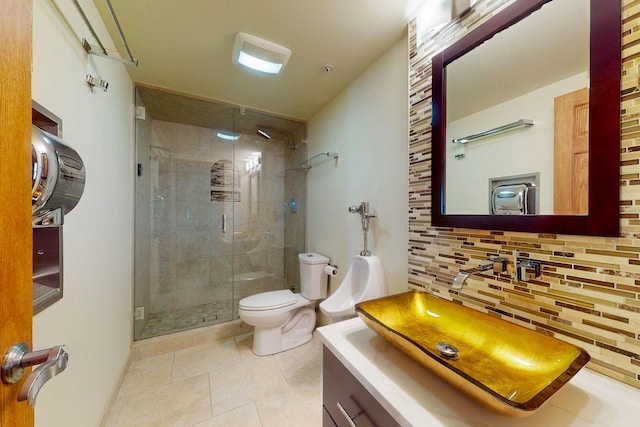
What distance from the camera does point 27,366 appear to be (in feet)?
1.27

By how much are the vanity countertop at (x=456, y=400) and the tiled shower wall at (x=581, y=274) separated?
0.29 ft

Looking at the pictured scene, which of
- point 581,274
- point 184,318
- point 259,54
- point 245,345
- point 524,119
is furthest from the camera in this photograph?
point 184,318

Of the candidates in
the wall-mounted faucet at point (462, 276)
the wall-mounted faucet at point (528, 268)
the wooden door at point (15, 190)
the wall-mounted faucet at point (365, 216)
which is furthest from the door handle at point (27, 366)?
the wall-mounted faucet at point (365, 216)

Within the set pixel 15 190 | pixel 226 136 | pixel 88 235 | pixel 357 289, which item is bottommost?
pixel 357 289

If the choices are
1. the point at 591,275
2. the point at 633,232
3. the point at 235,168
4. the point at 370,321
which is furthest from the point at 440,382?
the point at 235,168

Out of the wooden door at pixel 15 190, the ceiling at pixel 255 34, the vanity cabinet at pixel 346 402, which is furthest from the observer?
the ceiling at pixel 255 34

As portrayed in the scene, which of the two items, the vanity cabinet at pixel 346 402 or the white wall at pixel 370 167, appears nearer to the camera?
the vanity cabinet at pixel 346 402

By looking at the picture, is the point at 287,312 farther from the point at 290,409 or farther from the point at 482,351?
the point at 482,351

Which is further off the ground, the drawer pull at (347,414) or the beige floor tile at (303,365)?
the drawer pull at (347,414)

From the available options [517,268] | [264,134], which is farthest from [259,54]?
[517,268]

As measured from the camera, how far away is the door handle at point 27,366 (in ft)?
1.20

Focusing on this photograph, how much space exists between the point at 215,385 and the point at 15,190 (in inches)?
68.2

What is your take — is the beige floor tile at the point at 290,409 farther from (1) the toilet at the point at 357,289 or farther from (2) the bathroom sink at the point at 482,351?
(2) the bathroom sink at the point at 482,351

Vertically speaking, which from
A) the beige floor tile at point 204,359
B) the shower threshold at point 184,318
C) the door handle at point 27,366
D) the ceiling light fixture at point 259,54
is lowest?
the beige floor tile at point 204,359
